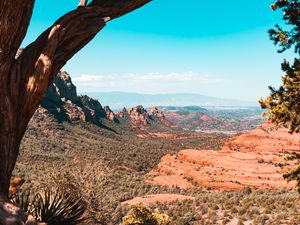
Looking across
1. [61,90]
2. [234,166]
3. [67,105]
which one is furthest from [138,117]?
[234,166]

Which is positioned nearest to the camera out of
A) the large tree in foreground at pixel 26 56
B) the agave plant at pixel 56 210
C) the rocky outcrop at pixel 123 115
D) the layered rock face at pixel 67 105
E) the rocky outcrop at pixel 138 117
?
the large tree in foreground at pixel 26 56

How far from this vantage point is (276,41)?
11.8 meters

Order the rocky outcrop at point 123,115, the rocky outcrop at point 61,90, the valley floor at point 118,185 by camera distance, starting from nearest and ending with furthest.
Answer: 1. the valley floor at point 118,185
2. the rocky outcrop at point 61,90
3. the rocky outcrop at point 123,115

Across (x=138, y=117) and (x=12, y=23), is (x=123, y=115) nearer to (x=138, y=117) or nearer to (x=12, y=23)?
(x=138, y=117)

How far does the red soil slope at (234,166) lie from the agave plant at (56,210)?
149ft

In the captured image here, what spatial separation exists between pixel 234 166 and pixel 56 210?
57089mm

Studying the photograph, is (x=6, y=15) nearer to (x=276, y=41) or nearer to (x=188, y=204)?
(x=276, y=41)

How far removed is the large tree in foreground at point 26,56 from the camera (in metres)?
5.46

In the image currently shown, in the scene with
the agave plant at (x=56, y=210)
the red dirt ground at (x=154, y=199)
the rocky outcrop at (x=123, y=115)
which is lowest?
the red dirt ground at (x=154, y=199)

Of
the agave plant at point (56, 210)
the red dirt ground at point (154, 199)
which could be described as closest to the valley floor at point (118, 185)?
the red dirt ground at point (154, 199)

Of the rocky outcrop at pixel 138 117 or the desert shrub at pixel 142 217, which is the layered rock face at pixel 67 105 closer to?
the rocky outcrop at pixel 138 117

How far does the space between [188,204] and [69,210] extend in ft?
84.9

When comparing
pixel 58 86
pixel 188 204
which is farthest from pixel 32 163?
pixel 58 86

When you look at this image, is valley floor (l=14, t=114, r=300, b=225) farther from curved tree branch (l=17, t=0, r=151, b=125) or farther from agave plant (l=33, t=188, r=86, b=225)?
curved tree branch (l=17, t=0, r=151, b=125)
